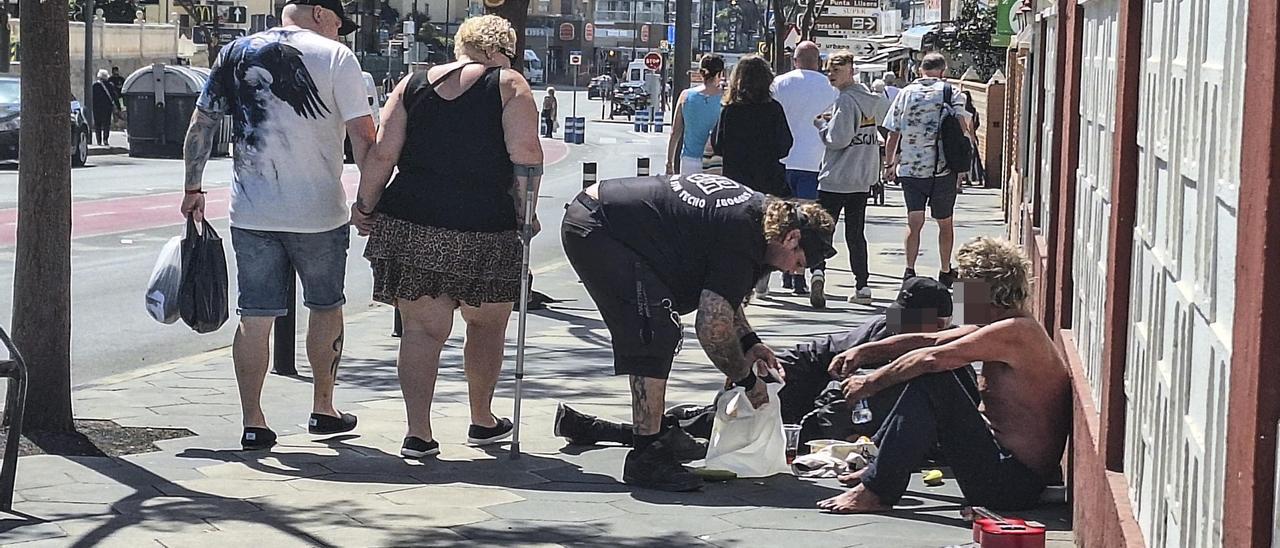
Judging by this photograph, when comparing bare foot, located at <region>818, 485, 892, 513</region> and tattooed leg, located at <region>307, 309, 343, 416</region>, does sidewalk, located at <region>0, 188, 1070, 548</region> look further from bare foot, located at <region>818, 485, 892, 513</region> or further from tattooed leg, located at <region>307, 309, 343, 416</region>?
tattooed leg, located at <region>307, 309, 343, 416</region>

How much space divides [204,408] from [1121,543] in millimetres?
4959

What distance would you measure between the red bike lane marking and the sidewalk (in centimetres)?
985

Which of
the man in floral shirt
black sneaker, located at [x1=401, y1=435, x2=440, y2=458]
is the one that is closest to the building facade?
black sneaker, located at [x1=401, y1=435, x2=440, y2=458]

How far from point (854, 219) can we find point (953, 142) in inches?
33.7

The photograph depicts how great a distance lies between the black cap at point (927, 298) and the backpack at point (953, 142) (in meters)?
5.79

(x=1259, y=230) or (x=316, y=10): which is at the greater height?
(x=316, y=10)

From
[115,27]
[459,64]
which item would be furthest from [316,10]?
[115,27]

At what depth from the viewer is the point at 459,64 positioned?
273 inches

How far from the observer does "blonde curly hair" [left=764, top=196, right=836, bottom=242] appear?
6.09m

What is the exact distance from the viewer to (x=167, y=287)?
7.22 metres

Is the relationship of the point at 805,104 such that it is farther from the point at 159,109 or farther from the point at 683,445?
the point at 159,109

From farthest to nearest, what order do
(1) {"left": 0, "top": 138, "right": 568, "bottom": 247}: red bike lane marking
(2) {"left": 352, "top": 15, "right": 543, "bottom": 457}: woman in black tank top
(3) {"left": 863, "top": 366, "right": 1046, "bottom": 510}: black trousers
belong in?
(1) {"left": 0, "top": 138, "right": 568, "bottom": 247}: red bike lane marking, (2) {"left": 352, "top": 15, "right": 543, "bottom": 457}: woman in black tank top, (3) {"left": 863, "top": 366, "right": 1046, "bottom": 510}: black trousers

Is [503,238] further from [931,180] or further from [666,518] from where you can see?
[931,180]

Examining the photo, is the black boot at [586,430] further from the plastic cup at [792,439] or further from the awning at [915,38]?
the awning at [915,38]
